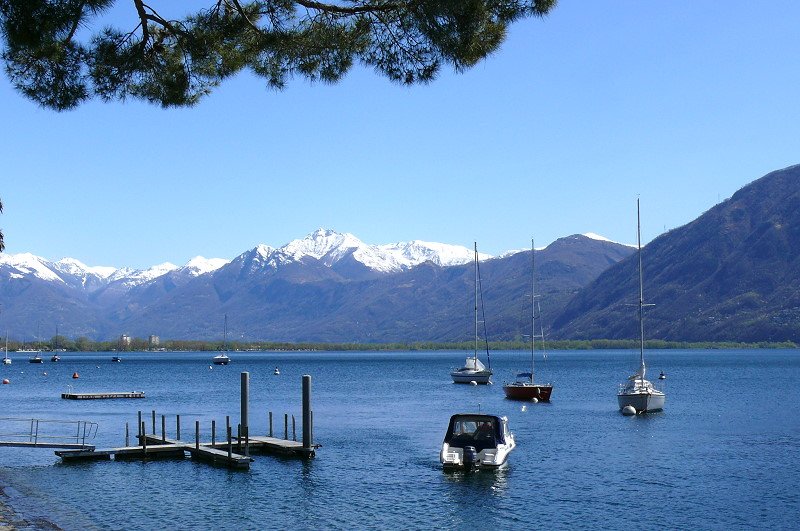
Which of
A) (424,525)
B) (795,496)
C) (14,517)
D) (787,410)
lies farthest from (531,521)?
(787,410)

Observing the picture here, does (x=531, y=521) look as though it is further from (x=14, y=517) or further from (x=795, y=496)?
(x=14, y=517)

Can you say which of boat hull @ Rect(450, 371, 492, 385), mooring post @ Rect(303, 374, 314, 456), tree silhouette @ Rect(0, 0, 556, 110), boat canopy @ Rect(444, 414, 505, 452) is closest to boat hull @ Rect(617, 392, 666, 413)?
boat canopy @ Rect(444, 414, 505, 452)

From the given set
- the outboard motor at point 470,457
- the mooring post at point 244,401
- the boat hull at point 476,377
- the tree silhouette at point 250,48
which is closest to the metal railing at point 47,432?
the mooring post at point 244,401

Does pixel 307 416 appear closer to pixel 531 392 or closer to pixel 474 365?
pixel 531 392

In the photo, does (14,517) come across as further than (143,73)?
Yes

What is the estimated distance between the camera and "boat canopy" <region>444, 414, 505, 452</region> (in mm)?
49875

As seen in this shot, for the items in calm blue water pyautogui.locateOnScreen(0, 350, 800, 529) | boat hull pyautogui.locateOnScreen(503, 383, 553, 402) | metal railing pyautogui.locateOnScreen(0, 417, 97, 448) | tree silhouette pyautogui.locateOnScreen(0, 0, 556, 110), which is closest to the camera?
tree silhouette pyautogui.locateOnScreen(0, 0, 556, 110)

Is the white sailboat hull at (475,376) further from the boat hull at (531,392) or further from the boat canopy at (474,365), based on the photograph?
the boat hull at (531,392)

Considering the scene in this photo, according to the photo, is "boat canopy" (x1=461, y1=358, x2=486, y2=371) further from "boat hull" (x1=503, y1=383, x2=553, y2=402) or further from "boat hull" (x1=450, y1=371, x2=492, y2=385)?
"boat hull" (x1=503, y1=383, x2=553, y2=402)

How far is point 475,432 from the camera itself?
166 ft

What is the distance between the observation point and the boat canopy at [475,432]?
49875mm

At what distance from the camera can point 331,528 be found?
1425 inches

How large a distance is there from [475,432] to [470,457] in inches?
92.1

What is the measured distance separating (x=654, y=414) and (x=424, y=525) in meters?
54.4
